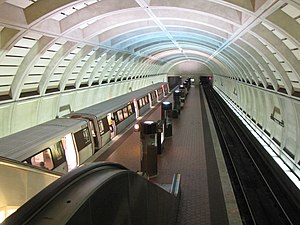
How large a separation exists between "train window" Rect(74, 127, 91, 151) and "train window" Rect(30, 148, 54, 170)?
200cm

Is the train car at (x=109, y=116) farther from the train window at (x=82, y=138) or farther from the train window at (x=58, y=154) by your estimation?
the train window at (x=58, y=154)

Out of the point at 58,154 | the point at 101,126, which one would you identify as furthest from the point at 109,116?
the point at 58,154

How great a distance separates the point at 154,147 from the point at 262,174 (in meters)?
6.53

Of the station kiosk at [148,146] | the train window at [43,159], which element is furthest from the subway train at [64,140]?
the station kiosk at [148,146]

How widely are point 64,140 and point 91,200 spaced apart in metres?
7.98

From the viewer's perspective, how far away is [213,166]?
38.1 feet

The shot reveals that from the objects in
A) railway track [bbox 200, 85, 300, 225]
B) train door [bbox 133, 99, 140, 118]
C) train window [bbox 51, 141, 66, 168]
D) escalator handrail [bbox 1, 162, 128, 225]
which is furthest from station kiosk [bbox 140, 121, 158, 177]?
train door [bbox 133, 99, 140, 118]

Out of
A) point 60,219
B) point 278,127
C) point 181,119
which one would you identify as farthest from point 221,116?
point 60,219

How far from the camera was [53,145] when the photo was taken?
9047 millimetres

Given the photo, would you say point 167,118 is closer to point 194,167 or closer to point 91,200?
point 194,167

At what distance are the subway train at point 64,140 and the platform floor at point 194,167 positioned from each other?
0.86 metres

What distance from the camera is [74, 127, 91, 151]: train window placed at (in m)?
10.9

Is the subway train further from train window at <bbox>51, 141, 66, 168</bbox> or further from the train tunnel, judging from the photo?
the train tunnel

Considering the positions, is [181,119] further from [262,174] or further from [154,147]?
Answer: [154,147]
